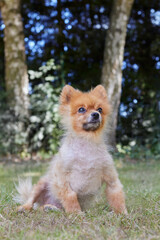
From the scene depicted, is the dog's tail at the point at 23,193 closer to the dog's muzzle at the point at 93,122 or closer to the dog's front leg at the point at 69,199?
the dog's front leg at the point at 69,199

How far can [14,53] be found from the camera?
8570 mm

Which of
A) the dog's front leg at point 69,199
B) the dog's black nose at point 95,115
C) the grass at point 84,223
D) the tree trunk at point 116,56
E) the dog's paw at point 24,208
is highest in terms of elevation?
the tree trunk at point 116,56

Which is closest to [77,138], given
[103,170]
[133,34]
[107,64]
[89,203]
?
[103,170]

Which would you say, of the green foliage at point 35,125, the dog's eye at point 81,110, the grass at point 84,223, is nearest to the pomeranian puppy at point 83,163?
the dog's eye at point 81,110

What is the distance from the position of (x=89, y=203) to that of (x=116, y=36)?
18.7ft

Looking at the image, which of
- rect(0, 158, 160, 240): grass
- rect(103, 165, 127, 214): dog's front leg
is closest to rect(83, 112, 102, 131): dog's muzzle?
rect(103, 165, 127, 214): dog's front leg

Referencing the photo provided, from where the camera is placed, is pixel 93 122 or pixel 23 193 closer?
pixel 93 122

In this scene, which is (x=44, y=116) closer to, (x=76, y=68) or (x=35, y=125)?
(x=35, y=125)

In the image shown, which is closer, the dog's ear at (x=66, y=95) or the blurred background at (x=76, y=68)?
the dog's ear at (x=66, y=95)

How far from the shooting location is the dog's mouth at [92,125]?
2998 millimetres

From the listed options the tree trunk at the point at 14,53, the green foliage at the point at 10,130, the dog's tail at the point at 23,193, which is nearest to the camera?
the dog's tail at the point at 23,193

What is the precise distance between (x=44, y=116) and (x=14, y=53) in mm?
2004

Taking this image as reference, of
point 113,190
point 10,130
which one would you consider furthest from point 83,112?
point 10,130

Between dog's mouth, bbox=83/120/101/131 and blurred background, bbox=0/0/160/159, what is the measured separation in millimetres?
3427
